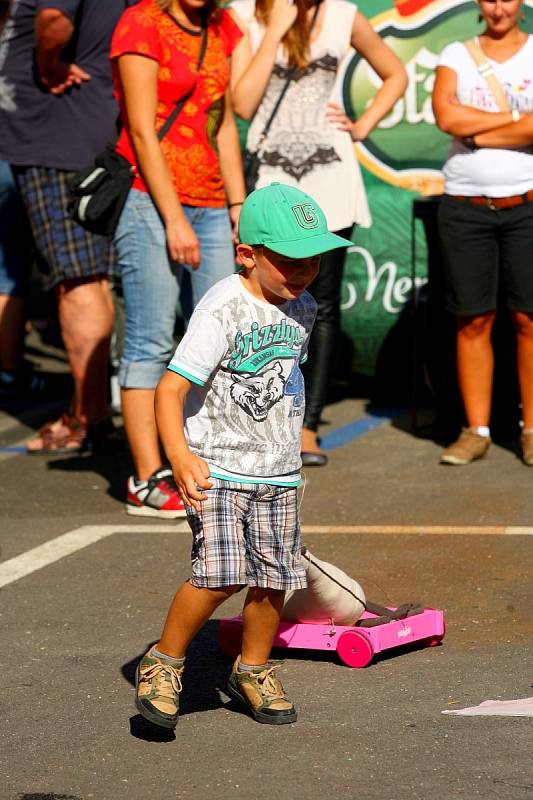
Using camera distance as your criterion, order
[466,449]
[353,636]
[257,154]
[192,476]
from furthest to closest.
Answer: [466,449]
[257,154]
[353,636]
[192,476]

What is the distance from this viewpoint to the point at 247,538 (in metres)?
3.91

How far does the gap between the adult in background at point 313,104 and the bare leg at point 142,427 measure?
3.28 feet

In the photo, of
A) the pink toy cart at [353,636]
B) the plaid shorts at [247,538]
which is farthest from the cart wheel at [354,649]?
the plaid shorts at [247,538]

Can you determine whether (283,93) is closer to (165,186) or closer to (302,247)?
(165,186)

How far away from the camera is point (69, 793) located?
3.41 meters

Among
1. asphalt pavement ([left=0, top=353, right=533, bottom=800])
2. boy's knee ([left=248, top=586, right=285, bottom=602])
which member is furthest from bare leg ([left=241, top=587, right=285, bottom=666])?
asphalt pavement ([left=0, top=353, right=533, bottom=800])

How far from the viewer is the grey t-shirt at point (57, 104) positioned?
686cm

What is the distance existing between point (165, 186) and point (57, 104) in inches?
57.7

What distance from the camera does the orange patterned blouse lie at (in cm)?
567

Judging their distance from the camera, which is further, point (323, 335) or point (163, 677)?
point (323, 335)

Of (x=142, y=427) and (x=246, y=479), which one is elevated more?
(x=246, y=479)

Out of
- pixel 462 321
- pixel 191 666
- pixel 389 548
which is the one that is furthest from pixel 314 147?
pixel 191 666

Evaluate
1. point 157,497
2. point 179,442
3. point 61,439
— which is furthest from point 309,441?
point 179,442

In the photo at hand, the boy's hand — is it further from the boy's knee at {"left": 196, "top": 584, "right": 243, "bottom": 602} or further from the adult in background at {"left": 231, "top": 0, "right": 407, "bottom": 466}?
the adult in background at {"left": 231, "top": 0, "right": 407, "bottom": 466}
